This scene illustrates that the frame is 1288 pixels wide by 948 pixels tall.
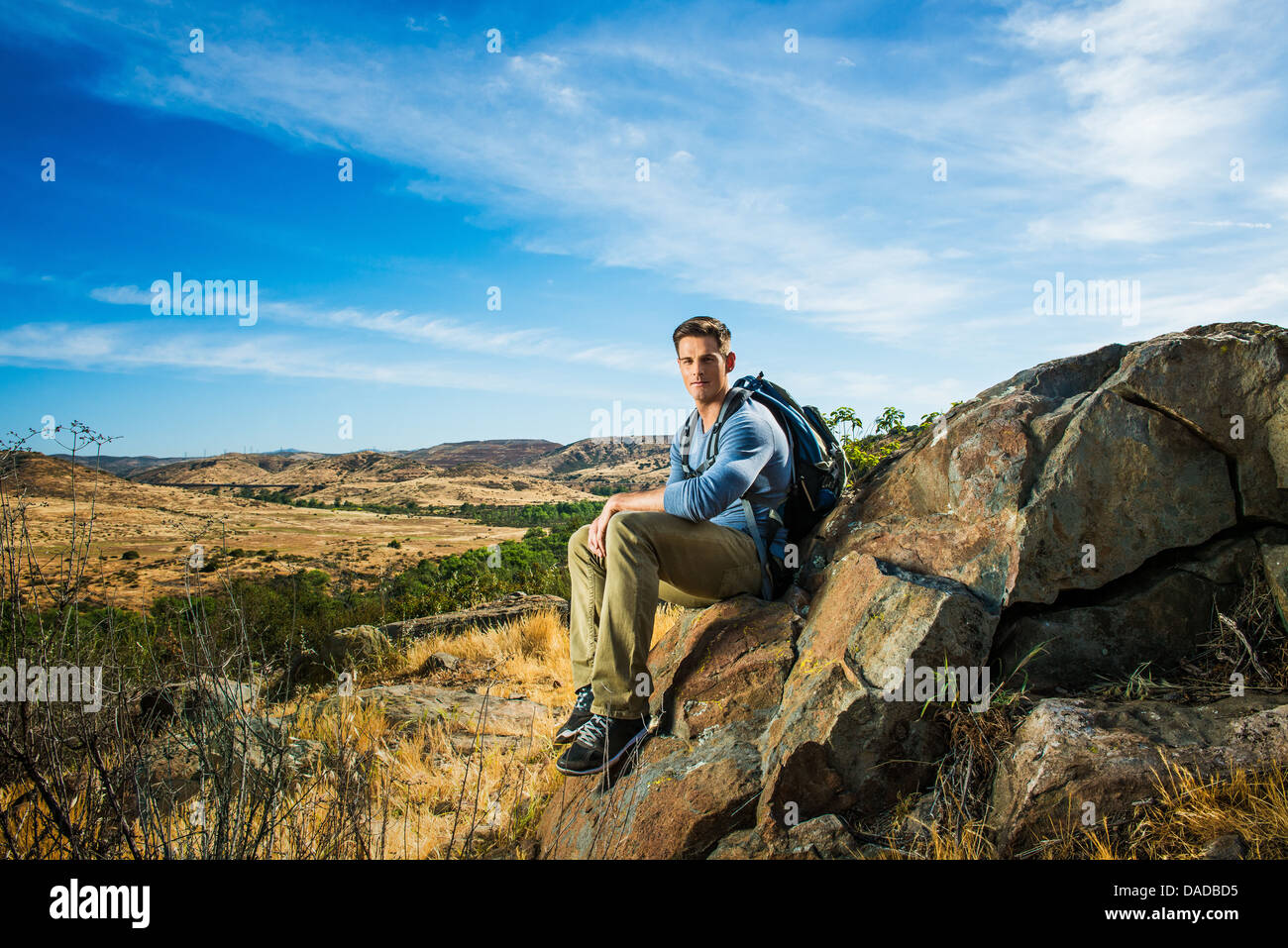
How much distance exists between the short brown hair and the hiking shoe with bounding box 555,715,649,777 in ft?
7.31

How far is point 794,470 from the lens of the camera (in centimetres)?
443

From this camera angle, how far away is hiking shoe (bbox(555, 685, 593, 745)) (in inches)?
146

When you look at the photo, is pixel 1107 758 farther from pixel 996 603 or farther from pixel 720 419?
pixel 720 419

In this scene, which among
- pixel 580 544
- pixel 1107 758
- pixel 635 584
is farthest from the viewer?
pixel 580 544

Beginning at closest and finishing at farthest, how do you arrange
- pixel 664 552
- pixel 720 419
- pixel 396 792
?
1. pixel 664 552
2. pixel 720 419
3. pixel 396 792

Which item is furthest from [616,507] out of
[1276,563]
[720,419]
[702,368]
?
[1276,563]

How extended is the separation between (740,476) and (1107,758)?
1.99 meters

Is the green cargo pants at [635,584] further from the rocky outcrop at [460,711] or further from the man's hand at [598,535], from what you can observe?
the rocky outcrop at [460,711]

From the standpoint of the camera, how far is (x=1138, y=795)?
2.70 m

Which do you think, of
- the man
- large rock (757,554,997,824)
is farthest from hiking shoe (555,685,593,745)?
large rock (757,554,997,824)

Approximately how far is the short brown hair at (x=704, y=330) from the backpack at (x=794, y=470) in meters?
0.28
